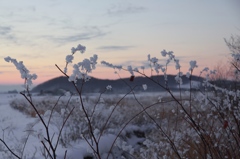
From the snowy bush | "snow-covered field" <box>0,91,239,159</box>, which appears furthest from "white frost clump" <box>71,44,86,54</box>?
"snow-covered field" <box>0,91,239,159</box>

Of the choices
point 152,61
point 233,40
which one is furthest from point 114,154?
point 233,40

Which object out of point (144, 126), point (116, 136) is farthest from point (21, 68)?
point (144, 126)

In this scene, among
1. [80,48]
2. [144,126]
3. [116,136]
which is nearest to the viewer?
[80,48]

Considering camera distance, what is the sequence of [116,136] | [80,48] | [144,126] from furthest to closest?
[144,126] < [116,136] < [80,48]

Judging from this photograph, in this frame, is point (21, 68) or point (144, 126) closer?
point (21, 68)

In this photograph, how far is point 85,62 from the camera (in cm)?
220

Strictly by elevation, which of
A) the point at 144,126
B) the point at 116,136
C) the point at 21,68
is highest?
the point at 21,68

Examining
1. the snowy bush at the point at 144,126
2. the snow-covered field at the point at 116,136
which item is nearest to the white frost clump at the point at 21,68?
the snowy bush at the point at 144,126

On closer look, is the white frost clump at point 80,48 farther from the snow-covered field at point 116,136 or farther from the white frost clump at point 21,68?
the snow-covered field at point 116,136

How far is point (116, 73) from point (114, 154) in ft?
22.0

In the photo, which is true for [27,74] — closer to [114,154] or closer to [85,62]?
[85,62]

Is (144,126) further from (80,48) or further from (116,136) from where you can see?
(80,48)

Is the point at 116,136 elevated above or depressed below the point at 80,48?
below

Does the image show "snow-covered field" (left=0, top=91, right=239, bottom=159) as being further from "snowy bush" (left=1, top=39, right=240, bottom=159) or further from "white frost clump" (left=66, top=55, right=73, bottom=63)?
"white frost clump" (left=66, top=55, right=73, bottom=63)
